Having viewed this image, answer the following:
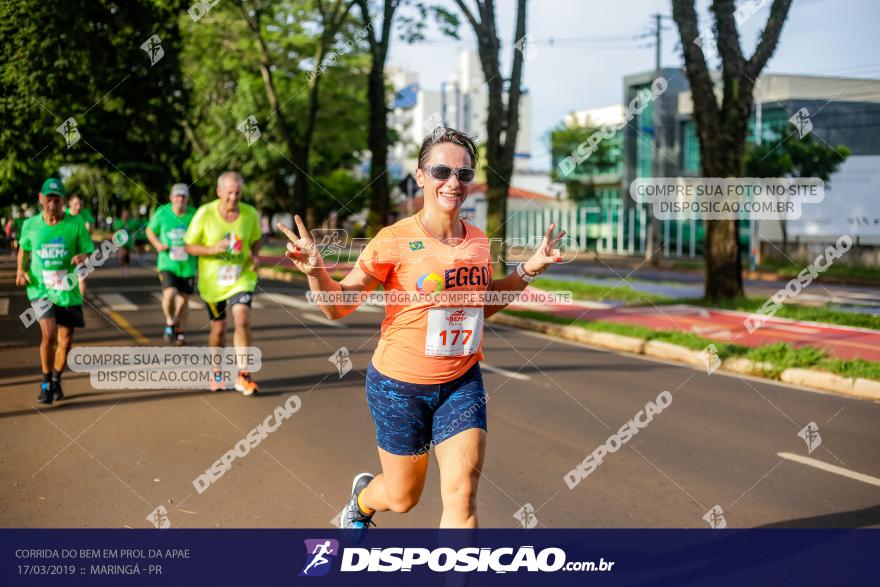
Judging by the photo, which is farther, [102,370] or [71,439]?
[102,370]

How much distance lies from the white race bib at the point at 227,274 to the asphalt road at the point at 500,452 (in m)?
1.10

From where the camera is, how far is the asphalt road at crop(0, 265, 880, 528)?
514 cm

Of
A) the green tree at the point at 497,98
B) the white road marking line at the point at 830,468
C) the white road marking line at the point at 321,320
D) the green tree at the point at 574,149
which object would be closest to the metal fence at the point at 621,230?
the green tree at the point at 574,149

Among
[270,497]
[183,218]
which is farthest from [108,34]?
[270,497]

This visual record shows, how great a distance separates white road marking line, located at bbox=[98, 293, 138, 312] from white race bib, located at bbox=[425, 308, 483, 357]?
14243 mm

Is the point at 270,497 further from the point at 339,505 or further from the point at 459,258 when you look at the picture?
the point at 459,258

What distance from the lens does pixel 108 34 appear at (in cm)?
2000

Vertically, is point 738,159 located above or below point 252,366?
above

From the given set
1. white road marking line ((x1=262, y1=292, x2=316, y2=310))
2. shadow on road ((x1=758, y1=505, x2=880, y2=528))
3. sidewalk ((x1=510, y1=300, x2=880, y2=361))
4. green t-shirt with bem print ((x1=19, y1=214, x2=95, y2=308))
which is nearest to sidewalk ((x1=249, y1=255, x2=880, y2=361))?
sidewalk ((x1=510, y1=300, x2=880, y2=361))

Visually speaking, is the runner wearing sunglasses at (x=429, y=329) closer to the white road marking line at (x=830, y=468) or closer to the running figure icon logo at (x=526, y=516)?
the running figure icon logo at (x=526, y=516)

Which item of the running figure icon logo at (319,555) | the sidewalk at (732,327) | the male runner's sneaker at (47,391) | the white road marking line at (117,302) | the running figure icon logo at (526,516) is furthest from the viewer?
the white road marking line at (117,302)

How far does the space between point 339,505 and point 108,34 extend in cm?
1774

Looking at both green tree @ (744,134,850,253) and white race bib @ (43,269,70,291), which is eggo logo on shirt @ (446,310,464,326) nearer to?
white race bib @ (43,269,70,291)

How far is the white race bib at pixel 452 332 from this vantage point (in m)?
3.81
